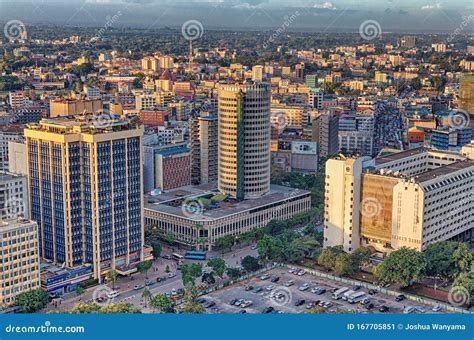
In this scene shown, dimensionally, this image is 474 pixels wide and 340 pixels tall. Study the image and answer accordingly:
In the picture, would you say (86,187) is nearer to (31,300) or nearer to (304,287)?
(31,300)

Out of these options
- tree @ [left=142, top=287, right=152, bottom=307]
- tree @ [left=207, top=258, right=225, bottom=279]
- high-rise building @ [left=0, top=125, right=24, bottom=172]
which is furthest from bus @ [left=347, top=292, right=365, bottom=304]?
high-rise building @ [left=0, top=125, right=24, bottom=172]

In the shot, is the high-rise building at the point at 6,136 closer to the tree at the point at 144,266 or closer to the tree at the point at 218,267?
the tree at the point at 144,266

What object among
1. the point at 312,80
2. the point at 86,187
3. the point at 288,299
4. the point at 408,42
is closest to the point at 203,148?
the point at 86,187

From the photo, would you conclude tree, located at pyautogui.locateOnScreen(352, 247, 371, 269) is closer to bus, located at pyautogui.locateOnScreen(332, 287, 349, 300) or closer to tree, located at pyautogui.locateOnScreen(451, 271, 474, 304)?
bus, located at pyautogui.locateOnScreen(332, 287, 349, 300)

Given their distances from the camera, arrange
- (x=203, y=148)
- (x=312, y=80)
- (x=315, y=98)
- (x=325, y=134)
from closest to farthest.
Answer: (x=203, y=148) → (x=325, y=134) → (x=315, y=98) → (x=312, y=80)

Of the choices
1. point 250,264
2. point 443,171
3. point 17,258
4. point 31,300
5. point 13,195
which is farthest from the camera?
point 443,171
